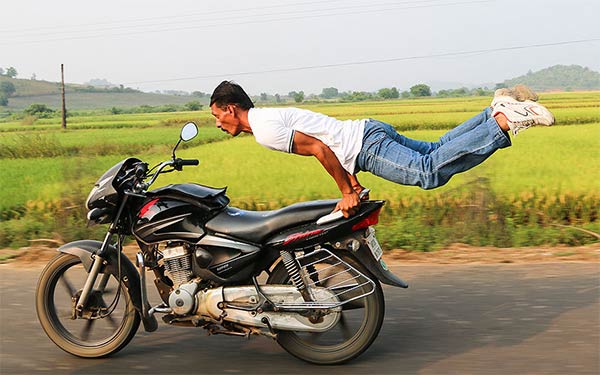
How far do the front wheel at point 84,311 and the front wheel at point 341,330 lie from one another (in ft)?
3.05

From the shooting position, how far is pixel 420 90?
34469 millimetres

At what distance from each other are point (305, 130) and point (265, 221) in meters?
0.56

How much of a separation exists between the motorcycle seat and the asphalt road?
0.73 metres

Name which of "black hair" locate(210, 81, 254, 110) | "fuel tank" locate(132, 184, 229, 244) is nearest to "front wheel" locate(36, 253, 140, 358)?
"fuel tank" locate(132, 184, 229, 244)

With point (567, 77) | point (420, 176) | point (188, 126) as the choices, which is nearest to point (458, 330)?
point (420, 176)

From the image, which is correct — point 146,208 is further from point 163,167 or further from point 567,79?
point 567,79

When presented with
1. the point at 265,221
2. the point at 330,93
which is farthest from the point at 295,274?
the point at 330,93

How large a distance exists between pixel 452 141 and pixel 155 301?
223 centimetres

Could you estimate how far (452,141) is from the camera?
4.70 metres

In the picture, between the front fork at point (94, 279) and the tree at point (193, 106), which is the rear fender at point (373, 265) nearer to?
the front fork at point (94, 279)

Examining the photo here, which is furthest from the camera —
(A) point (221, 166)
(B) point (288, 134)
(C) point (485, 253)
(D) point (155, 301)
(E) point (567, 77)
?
(E) point (567, 77)

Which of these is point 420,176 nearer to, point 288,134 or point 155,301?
point 288,134

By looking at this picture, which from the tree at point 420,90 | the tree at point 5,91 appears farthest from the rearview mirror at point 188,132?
the tree at point 5,91

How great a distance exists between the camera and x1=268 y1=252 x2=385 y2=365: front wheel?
4.36 metres
